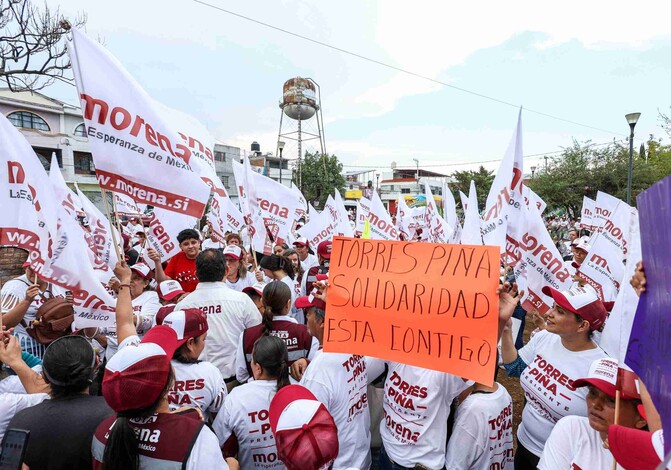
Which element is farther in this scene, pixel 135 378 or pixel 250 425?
pixel 250 425

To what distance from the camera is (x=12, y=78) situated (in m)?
9.41

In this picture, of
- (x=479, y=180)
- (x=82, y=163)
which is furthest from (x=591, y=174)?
(x=82, y=163)

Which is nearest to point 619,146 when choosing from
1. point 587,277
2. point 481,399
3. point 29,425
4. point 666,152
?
point 666,152

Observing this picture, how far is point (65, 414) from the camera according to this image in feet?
6.40

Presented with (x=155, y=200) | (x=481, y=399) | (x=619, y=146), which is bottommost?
(x=481, y=399)

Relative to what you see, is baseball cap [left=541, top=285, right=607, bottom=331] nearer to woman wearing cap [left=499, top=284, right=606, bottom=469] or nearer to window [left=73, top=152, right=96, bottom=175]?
woman wearing cap [left=499, top=284, right=606, bottom=469]

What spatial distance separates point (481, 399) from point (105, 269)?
4583 mm

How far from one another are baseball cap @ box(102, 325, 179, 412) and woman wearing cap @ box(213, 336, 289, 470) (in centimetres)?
72

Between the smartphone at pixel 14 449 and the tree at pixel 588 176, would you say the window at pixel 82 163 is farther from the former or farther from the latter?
the smartphone at pixel 14 449

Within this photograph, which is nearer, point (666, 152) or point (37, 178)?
point (37, 178)

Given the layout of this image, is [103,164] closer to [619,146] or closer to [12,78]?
[12,78]

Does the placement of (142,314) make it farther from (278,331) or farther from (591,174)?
(591,174)

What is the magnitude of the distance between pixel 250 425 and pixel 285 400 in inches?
28.0

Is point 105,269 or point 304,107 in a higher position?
point 304,107
